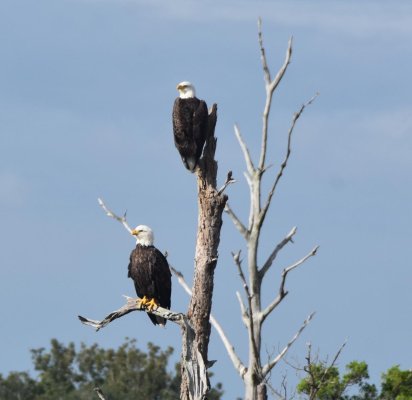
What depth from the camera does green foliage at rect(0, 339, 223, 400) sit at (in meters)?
53.5

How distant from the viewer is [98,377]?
57656 mm

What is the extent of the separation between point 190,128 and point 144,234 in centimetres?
218

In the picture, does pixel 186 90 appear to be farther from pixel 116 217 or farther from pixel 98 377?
pixel 98 377

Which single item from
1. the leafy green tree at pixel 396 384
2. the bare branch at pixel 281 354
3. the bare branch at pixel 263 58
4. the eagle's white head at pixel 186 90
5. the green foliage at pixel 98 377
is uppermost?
the green foliage at pixel 98 377

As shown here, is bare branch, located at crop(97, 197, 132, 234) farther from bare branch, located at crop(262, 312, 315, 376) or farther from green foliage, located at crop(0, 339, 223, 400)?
green foliage, located at crop(0, 339, 223, 400)

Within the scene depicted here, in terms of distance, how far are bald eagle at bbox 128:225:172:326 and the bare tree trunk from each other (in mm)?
1211

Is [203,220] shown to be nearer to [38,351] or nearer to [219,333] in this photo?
[219,333]

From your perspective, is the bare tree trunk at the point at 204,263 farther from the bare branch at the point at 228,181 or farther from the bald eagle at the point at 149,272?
the bald eagle at the point at 149,272

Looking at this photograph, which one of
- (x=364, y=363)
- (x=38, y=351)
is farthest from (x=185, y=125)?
(x=38, y=351)

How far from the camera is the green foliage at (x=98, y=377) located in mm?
53469

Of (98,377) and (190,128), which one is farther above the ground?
(98,377)

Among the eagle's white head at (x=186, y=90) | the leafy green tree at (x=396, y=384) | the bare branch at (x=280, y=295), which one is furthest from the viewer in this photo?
the leafy green tree at (x=396, y=384)

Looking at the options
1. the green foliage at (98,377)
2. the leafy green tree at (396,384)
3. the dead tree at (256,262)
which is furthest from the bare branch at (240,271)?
the green foliage at (98,377)

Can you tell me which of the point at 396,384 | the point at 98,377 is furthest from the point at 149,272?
the point at 98,377
